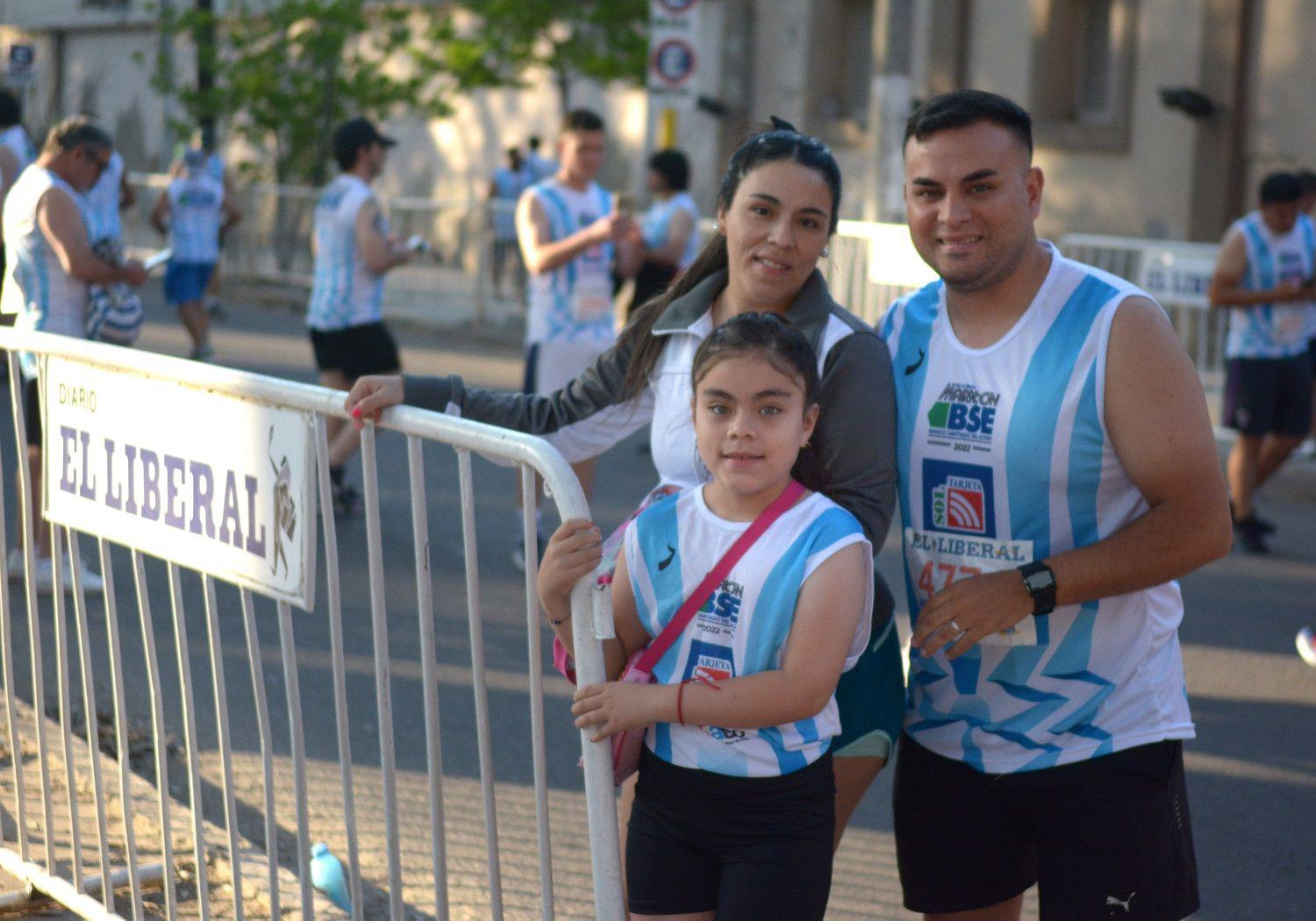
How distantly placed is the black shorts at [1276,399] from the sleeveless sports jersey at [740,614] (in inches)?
277

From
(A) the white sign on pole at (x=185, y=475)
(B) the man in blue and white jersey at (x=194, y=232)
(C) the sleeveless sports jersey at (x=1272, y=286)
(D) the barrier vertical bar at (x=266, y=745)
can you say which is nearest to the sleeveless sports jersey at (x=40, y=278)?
(A) the white sign on pole at (x=185, y=475)

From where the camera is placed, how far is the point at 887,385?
300 cm

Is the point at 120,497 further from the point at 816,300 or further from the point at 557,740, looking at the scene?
the point at 557,740

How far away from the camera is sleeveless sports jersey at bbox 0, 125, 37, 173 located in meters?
10.4

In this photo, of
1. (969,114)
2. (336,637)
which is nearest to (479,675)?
(336,637)

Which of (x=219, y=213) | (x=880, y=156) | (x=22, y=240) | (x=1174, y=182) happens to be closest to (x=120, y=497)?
(x=22, y=240)

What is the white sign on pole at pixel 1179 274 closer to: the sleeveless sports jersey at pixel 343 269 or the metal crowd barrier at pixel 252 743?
the sleeveless sports jersey at pixel 343 269

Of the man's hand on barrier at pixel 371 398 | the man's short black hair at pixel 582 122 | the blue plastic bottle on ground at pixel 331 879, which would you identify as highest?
the man's short black hair at pixel 582 122

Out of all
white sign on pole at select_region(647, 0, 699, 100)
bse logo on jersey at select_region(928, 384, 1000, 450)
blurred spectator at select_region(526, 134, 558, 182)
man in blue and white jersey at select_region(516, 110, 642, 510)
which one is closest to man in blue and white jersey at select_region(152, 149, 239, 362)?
white sign on pole at select_region(647, 0, 699, 100)

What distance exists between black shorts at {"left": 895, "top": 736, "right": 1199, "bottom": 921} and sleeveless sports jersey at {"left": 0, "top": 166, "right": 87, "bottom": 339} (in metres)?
5.36

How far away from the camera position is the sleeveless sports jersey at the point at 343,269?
9.20m

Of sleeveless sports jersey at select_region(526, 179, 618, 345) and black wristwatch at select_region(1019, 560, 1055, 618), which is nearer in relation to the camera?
black wristwatch at select_region(1019, 560, 1055, 618)

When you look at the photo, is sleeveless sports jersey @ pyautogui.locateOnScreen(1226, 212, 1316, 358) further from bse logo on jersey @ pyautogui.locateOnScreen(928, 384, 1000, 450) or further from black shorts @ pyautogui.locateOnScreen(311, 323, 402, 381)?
bse logo on jersey @ pyautogui.locateOnScreen(928, 384, 1000, 450)

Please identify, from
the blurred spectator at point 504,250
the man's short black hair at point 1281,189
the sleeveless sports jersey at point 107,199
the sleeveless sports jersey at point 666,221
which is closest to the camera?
the sleeveless sports jersey at point 107,199
